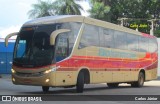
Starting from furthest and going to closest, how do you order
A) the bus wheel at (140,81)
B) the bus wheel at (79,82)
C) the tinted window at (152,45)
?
the tinted window at (152,45) < the bus wheel at (140,81) < the bus wheel at (79,82)

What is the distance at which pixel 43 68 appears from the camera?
1903cm

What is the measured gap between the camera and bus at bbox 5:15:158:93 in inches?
753

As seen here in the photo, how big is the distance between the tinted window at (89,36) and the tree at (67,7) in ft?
153

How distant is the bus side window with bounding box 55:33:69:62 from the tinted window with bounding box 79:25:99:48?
45.8 inches

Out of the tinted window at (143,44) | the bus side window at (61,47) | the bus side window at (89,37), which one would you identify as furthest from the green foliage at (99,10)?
the bus side window at (61,47)

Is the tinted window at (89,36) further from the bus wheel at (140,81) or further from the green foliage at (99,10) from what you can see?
the green foliage at (99,10)

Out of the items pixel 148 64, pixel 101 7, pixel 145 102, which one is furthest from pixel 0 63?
pixel 145 102

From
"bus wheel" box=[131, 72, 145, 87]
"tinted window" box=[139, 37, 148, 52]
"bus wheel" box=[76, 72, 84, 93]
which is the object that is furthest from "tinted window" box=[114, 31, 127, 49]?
"bus wheel" box=[76, 72, 84, 93]

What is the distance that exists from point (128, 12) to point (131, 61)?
162 feet

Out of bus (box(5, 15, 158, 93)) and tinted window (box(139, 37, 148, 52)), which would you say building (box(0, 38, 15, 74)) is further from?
bus (box(5, 15, 158, 93))

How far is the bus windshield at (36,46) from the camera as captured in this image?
753 inches

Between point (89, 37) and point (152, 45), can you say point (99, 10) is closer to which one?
point (152, 45)

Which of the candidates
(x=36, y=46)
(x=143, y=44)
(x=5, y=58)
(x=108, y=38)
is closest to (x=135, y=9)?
(x=5, y=58)

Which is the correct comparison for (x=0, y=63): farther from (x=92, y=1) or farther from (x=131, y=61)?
(x=131, y=61)
